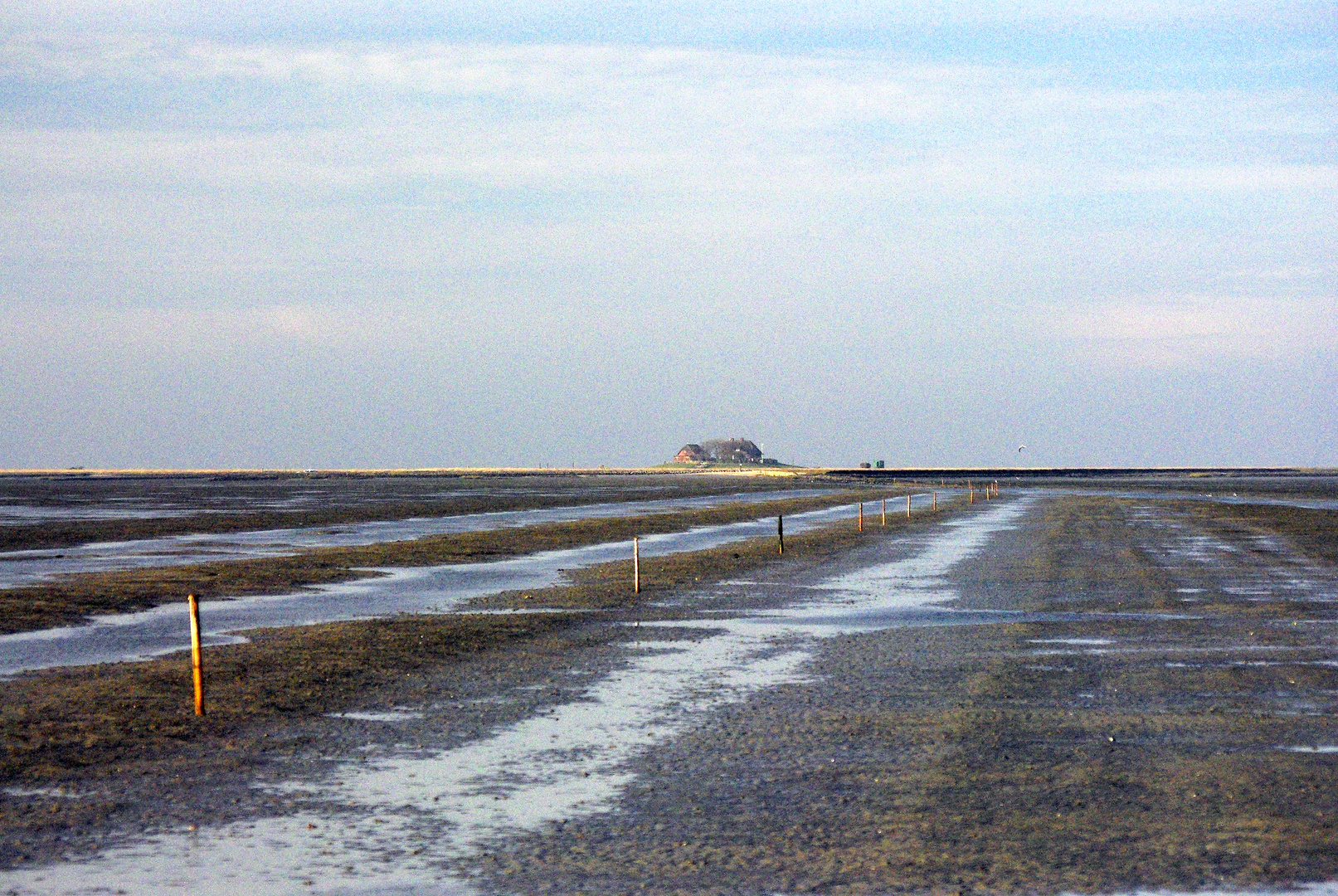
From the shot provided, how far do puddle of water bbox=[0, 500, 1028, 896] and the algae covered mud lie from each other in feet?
0.13

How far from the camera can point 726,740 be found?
521 inches

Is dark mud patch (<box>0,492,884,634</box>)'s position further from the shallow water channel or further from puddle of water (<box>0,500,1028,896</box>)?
puddle of water (<box>0,500,1028,896</box>)

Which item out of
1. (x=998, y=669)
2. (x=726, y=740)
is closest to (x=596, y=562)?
(x=998, y=669)

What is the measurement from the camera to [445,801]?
35.9ft

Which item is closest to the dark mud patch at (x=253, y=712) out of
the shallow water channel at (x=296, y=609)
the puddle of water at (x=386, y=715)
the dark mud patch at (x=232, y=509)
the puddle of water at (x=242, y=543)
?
the puddle of water at (x=386, y=715)

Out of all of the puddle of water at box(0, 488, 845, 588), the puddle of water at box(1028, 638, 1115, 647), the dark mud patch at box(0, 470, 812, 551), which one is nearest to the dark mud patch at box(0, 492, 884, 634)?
the puddle of water at box(0, 488, 845, 588)

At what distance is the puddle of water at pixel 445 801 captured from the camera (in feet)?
29.1

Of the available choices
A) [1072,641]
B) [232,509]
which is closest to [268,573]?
[1072,641]

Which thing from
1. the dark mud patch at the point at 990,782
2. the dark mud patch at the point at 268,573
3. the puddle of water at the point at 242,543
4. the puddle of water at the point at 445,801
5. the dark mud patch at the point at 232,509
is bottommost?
the dark mud patch at the point at 990,782

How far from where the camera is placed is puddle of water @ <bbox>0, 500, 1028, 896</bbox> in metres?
8.88

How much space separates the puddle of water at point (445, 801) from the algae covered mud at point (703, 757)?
0.04 meters

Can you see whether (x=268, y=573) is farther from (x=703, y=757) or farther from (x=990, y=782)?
(x=990, y=782)

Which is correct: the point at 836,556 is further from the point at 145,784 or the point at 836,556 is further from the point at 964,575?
the point at 145,784

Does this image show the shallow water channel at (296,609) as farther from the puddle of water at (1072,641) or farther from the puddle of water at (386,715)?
the puddle of water at (1072,641)
